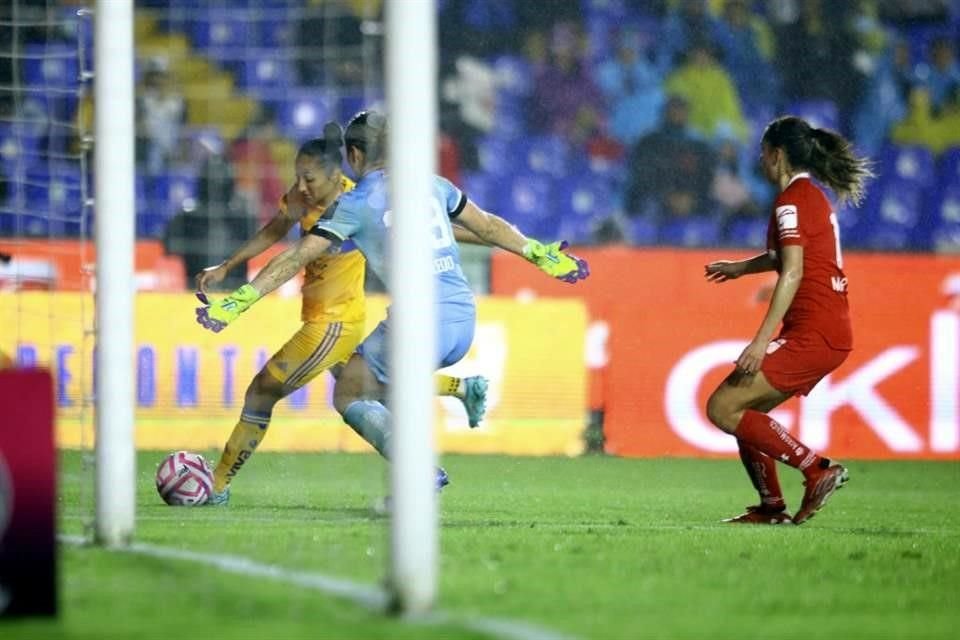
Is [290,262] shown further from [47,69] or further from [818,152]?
[47,69]

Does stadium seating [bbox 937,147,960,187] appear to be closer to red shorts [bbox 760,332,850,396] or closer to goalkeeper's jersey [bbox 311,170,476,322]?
red shorts [bbox 760,332,850,396]

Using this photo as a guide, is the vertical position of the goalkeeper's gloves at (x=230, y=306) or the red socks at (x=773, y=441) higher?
the goalkeeper's gloves at (x=230, y=306)

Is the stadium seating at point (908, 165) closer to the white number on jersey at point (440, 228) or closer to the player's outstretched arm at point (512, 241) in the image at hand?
the player's outstretched arm at point (512, 241)

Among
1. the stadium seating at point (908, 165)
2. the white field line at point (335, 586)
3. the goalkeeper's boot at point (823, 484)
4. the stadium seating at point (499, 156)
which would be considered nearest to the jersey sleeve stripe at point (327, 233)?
the white field line at point (335, 586)

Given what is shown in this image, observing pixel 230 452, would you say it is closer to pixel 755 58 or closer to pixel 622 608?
pixel 622 608

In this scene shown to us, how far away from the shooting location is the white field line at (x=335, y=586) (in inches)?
182

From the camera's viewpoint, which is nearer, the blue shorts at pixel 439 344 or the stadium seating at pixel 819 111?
the blue shorts at pixel 439 344

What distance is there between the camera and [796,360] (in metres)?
8.48

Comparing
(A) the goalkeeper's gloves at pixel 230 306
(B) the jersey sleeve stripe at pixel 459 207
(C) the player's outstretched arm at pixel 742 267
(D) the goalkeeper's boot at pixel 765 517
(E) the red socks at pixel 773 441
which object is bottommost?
(D) the goalkeeper's boot at pixel 765 517

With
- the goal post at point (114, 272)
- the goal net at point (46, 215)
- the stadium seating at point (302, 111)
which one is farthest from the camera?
the stadium seating at point (302, 111)

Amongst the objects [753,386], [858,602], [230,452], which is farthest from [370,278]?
[858,602]

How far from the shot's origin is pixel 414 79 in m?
4.66

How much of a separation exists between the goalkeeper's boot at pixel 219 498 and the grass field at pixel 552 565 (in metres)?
0.06

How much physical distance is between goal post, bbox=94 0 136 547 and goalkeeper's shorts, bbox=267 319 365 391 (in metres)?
2.79
